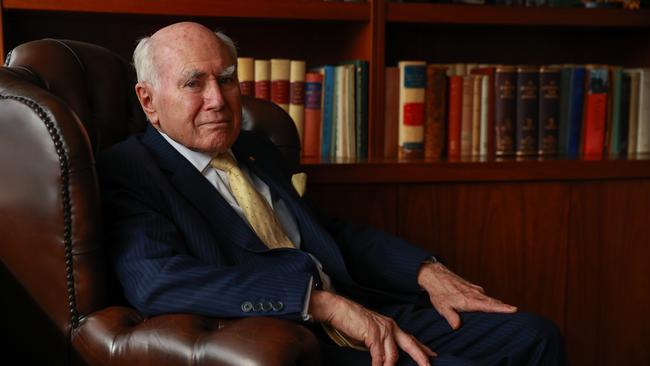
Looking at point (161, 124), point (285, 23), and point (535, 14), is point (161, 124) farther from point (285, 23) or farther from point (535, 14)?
point (535, 14)

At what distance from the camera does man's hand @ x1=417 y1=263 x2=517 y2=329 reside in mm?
1942

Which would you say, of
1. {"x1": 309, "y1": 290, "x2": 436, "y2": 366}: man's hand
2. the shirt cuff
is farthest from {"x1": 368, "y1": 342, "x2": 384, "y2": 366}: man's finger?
the shirt cuff

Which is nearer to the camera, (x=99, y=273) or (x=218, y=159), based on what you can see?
(x=99, y=273)

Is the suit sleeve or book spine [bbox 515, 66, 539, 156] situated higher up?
book spine [bbox 515, 66, 539, 156]

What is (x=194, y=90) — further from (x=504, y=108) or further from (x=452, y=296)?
(x=504, y=108)

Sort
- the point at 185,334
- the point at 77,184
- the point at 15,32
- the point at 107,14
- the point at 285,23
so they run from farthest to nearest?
the point at 285,23 < the point at 15,32 < the point at 107,14 < the point at 77,184 < the point at 185,334

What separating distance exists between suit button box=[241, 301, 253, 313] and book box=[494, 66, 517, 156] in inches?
59.9

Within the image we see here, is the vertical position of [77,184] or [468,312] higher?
[77,184]

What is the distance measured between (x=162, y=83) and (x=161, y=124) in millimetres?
99

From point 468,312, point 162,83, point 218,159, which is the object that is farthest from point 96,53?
point 468,312

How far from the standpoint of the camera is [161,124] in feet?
6.46

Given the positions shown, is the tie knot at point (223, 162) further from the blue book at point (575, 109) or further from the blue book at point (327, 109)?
the blue book at point (575, 109)

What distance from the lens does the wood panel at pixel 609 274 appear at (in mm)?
2822

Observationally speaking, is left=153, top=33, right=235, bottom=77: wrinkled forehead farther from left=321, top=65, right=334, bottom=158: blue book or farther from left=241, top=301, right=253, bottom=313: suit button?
left=321, top=65, right=334, bottom=158: blue book
